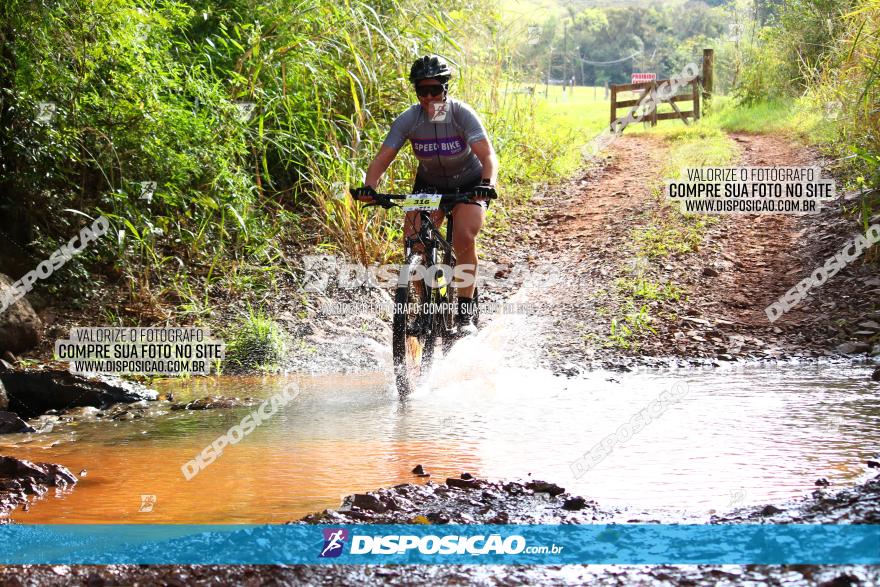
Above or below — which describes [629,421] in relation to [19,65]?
below

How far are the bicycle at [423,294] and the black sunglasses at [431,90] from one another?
31.4 inches

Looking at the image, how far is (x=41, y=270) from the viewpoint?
8570mm

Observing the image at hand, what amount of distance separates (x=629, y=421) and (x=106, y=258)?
5.48m

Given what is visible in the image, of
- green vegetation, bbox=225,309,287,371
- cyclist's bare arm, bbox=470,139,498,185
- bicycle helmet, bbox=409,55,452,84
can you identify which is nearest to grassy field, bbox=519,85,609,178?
green vegetation, bbox=225,309,287,371

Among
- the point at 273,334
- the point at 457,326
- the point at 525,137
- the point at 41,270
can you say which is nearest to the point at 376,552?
the point at 457,326

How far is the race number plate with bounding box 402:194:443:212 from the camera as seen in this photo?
651 cm

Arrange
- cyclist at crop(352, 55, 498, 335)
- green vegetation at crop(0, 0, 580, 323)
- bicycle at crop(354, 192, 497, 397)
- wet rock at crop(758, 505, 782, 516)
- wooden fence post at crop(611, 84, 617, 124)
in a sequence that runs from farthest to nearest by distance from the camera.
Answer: wooden fence post at crop(611, 84, 617, 124) → green vegetation at crop(0, 0, 580, 323) → cyclist at crop(352, 55, 498, 335) → bicycle at crop(354, 192, 497, 397) → wet rock at crop(758, 505, 782, 516)

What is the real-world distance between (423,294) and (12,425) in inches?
114

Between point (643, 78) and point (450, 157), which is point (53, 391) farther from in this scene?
point (643, 78)

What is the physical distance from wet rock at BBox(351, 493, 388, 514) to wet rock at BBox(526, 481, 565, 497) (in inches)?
28.5

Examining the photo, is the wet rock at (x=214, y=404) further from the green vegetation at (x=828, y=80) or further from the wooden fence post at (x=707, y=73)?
the wooden fence post at (x=707, y=73)

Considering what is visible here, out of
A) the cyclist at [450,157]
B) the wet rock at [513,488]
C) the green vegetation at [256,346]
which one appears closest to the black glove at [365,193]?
the cyclist at [450,157]

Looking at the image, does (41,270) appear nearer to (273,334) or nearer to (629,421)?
(273,334)

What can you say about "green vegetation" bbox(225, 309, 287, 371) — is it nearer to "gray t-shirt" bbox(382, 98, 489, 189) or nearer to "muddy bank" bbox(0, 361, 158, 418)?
"muddy bank" bbox(0, 361, 158, 418)
